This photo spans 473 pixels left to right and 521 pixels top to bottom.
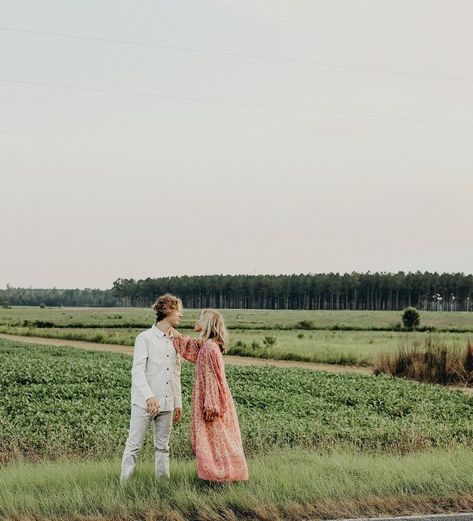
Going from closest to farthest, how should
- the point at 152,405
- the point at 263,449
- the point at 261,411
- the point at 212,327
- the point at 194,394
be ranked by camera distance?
the point at 152,405 < the point at 212,327 < the point at 194,394 < the point at 263,449 < the point at 261,411

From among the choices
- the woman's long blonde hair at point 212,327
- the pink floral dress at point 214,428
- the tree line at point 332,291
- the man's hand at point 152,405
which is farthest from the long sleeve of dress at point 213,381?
the tree line at point 332,291

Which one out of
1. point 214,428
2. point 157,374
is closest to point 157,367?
point 157,374

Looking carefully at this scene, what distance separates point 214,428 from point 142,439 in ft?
2.58

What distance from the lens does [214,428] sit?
8.38 m

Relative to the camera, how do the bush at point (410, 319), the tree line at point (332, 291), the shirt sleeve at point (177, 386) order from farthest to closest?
the tree line at point (332, 291) → the bush at point (410, 319) → the shirt sleeve at point (177, 386)

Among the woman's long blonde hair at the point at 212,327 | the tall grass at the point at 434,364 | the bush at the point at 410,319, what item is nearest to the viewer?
the woman's long blonde hair at the point at 212,327

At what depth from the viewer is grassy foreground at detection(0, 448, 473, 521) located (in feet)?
26.0

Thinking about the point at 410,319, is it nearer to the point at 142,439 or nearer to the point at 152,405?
the point at 142,439

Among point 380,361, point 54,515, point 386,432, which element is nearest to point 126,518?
point 54,515

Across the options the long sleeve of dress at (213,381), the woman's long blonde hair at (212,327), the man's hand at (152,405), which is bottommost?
the man's hand at (152,405)

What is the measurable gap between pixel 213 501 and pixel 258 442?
4638mm

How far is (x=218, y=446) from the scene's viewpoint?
27.5 ft

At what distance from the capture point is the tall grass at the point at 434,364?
27641mm

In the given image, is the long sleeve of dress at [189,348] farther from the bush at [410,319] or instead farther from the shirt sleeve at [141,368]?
the bush at [410,319]
